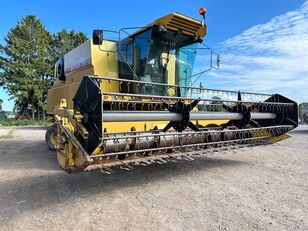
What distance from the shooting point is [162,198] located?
11.6 feet

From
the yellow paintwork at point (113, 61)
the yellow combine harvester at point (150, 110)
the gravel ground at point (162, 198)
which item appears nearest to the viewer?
the gravel ground at point (162, 198)

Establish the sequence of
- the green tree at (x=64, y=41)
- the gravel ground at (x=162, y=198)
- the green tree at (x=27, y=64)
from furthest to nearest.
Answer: the green tree at (x=64, y=41) < the green tree at (x=27, y=64) < the gravel ground at (x=162, y=198)

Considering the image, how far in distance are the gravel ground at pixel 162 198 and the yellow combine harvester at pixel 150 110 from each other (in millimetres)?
467

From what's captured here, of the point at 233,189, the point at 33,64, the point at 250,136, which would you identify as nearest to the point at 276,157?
the point at 250,136

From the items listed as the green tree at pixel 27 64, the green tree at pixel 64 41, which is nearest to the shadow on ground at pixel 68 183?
the green tree at pixel 27 64

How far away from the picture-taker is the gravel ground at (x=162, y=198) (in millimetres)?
2801

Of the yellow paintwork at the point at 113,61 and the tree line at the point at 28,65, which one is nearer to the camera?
the yellow paintwork at the point at 113,61

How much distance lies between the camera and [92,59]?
6336 mm

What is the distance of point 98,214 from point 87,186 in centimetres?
119

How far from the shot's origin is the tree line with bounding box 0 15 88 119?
30.8m

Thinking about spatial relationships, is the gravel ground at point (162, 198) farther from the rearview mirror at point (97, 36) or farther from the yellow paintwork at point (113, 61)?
the rearview mirror at point (97, 36)

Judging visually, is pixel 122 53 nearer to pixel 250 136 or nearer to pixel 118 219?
pixel 250 136

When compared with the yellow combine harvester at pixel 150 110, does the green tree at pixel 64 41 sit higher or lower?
higher

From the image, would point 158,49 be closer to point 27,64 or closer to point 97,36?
point 97,36
